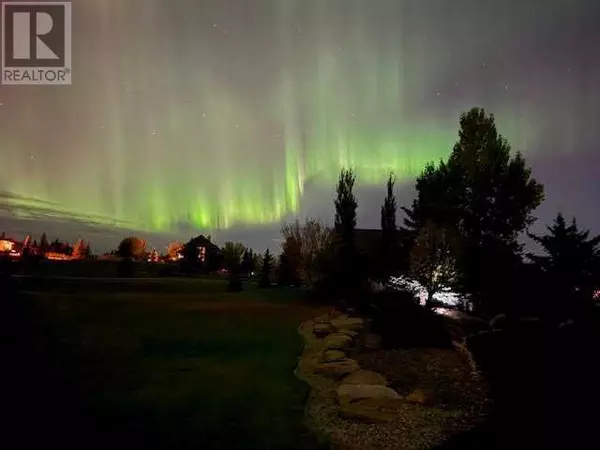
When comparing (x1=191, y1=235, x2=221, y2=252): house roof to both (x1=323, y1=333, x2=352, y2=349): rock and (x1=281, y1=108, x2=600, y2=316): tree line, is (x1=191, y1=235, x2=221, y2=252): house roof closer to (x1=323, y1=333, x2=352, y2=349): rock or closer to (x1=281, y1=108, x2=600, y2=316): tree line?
(x1=281, y1=108, x2=600, y2=316): tree line

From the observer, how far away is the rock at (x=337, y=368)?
8.96m

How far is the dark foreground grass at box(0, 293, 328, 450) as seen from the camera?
19.1 ft

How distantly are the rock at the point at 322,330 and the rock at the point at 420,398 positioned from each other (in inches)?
240

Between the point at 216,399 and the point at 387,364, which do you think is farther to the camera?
the point at 387,364

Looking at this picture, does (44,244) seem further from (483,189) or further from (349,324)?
(483,189)

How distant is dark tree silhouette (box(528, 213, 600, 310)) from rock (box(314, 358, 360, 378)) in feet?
47.8

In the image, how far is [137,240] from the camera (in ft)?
105

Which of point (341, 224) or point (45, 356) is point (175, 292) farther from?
point (45, 356)

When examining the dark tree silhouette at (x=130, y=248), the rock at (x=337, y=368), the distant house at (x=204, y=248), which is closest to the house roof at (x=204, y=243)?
the distant house at (x=204, y=248)

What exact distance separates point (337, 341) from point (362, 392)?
4770 millimetres

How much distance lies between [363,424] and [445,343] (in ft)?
20.6

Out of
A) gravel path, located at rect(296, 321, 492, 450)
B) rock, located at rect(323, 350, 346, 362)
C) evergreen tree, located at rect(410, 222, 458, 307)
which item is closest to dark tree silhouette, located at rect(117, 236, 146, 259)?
evergreen tree, located at rect(410, 222, 458, 307)

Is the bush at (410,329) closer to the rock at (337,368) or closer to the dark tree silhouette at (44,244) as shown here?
the rock at (337,368)

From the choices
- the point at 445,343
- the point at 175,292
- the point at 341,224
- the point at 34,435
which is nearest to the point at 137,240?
the point at 175,292
